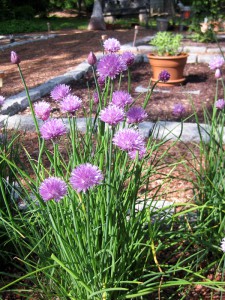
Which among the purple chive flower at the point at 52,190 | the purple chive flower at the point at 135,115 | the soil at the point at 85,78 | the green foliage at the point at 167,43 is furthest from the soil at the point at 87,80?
the purple chive flower at the point at 52,190

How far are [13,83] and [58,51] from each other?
3142mm

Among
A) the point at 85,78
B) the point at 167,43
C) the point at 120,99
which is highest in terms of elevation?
the point at 120,99

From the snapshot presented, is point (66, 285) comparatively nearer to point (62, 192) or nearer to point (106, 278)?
point (106, 278)

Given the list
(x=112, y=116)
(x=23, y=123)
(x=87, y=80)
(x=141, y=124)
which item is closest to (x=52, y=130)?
(x=112, y=116)

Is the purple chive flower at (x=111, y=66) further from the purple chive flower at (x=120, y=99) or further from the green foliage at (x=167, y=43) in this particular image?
the green foliage at (x=167, y=43)

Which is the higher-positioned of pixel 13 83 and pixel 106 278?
pixel 106 278

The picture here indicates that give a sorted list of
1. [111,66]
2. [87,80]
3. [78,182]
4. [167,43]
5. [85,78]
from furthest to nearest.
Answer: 1. [85,78]
2. [167,43]
3. [87,80]
4. [111,66]
5. [78,182]

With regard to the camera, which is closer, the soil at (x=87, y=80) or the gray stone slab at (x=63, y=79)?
the soil at (x=87, y=80)

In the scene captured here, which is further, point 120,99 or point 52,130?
point 120,99

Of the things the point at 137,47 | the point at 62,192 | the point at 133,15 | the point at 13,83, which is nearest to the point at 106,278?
the point at 62,192

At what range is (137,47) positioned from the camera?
8.54m

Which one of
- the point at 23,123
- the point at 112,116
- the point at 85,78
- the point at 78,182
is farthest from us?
the point at 85,78

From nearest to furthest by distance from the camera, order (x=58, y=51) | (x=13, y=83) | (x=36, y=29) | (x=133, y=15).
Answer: (x=13, y=83), (x=58, y=51), (x=36, y=29), (x=133, y=15)

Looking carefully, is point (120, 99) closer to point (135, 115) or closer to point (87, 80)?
point (135, 115)
